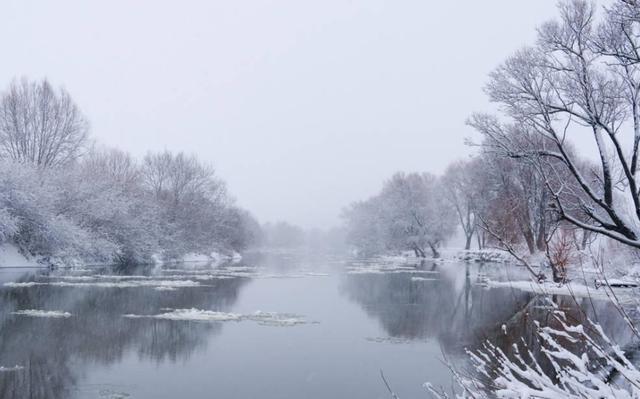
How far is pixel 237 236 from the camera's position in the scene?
71.6 meters

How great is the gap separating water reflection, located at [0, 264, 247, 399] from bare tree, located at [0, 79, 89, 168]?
25837 mm

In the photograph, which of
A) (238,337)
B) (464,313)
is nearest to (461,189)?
(464,313)

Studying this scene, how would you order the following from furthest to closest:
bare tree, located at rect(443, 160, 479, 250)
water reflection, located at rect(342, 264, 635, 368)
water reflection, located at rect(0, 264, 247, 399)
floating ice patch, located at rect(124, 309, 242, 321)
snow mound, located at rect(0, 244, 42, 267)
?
bare tree, located at rect(443, 160, 479, 250), snow mound, located at rect(0, 244, 42, 267), floating ice patch, located at rect(124, 309, 242, 321), water reflection, located at rect(342, 264, 635, 368), water reflection, located at rect(0, 264, 247, 399)

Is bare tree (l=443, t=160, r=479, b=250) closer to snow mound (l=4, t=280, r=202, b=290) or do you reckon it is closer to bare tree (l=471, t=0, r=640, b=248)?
snow mound (l=4, t=280, r=202, b=290)

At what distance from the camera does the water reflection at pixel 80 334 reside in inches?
333

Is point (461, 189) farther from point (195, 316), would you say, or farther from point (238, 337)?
point (238, 337)

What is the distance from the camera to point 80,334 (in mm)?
12023

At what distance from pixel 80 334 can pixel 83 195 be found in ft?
94.8

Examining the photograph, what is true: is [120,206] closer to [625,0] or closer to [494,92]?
[494,92]

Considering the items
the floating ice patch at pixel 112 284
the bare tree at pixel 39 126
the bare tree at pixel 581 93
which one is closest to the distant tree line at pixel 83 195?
the bare tree at pixel 39 126

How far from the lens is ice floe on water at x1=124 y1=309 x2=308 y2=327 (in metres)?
14.8

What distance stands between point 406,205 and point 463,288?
1654 inches

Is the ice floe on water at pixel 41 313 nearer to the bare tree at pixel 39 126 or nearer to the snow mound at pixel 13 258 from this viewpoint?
the snow mound at pixel 13 258

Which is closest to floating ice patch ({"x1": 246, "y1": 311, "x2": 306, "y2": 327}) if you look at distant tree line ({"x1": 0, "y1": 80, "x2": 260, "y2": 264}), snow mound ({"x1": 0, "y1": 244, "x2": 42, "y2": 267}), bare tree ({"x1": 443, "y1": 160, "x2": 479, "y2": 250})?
distant tree line ({"x1": 0, "y1": 80, "x2": 260, "y2": 264})
